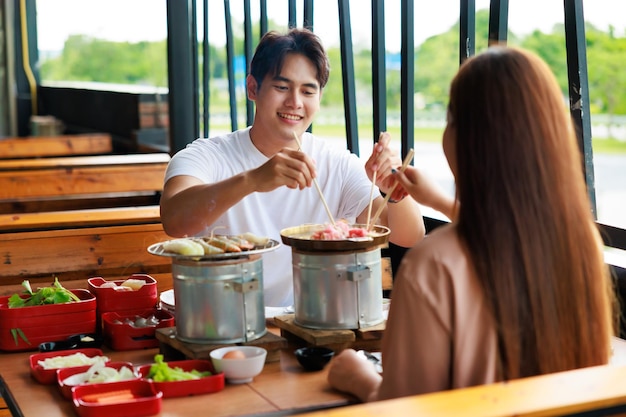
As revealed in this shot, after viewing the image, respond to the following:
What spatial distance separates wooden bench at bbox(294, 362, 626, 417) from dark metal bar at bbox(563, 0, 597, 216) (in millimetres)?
1472

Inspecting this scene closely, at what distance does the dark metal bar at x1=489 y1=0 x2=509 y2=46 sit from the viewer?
10.2 feet

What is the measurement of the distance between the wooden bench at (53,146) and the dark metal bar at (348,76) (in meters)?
3.80

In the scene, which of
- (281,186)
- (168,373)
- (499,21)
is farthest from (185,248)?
(499,21)

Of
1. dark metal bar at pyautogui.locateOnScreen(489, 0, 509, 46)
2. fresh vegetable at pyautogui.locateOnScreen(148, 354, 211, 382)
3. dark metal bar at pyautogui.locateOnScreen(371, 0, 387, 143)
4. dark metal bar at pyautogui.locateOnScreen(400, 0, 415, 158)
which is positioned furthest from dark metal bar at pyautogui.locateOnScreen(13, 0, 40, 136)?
fresh vegetable at pyautogui.locateOnScreen(148, 354, 211, 382)

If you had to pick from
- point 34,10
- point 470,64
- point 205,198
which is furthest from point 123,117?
point 470,64

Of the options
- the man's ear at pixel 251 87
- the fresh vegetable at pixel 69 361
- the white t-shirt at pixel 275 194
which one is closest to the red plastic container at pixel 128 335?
the fresh vegetable at pixel 69 361

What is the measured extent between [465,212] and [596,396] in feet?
1.23

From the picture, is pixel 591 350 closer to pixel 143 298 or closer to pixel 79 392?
pixel 79 392

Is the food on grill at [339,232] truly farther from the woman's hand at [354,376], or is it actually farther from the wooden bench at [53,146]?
the wooden bench at [53,146]

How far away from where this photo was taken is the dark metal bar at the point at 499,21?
10.2 ft

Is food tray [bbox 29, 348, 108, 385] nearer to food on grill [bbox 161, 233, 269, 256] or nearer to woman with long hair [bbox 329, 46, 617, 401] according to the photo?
food on grill [bbox 161, 233, 269, 256]

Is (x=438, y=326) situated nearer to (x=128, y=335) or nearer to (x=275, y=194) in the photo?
(x=128, y=335)

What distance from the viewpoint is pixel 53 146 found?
24.7 ft

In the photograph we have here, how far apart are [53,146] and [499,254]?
21.8 ft
